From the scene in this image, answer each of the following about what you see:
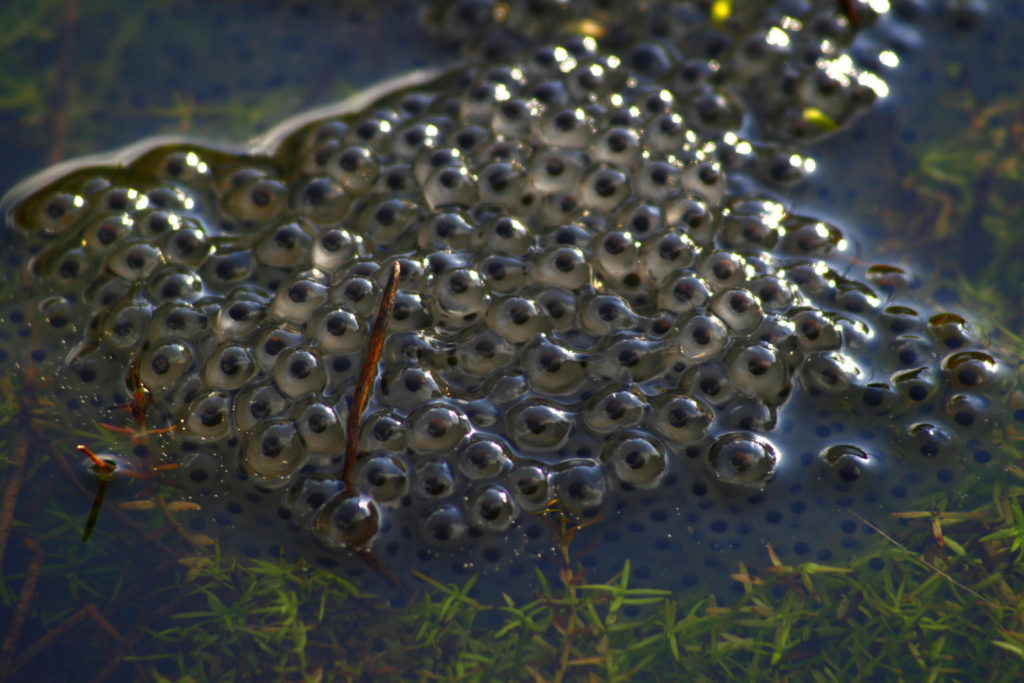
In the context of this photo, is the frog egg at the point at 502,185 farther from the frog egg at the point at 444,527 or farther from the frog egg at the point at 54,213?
the frog egg at the point at 54,213

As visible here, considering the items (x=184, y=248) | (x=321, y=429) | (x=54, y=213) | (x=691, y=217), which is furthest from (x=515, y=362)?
(x=54, y=213)

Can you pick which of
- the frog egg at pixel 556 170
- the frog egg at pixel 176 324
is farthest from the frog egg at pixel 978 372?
the frog egg at pixel 176 324

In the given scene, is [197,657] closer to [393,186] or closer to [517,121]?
[393,186]

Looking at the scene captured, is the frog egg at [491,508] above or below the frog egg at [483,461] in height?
below

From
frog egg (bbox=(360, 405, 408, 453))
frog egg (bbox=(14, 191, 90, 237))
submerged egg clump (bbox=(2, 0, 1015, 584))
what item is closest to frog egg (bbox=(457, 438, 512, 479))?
submerged egg clump (bbox=(2, 0, 1015, 584))

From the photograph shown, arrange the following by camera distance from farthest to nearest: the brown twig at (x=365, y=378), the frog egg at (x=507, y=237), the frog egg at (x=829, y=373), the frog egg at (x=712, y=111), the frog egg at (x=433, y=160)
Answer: the frog egg at (x=712, y=111) < the frog egg at (x=433, y=160) < the frog egg at (x=507, y=237) < the frog egg at (x=829, y=373) < the brown twig at (x=365, y=378)

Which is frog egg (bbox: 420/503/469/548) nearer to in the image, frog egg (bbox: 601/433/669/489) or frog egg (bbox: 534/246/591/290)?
frog egg (bbox: 601/433/669/489)

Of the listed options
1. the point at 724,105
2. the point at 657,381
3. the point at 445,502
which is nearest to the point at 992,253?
the point at 724,105

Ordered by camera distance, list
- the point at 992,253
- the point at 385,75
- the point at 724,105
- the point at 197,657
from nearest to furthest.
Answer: the point at 197,657
the point at 992,253
the point at 724,105
the point at 385,75
